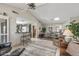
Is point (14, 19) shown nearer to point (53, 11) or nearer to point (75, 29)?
point (53, 11)

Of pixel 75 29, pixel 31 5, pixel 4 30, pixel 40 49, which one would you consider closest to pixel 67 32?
pixel 75 29

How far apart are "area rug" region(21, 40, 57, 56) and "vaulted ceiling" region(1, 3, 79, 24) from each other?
1.32ft

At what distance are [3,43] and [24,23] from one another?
1.70 ft

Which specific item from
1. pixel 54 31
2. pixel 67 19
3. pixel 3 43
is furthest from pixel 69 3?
pixel 3 43

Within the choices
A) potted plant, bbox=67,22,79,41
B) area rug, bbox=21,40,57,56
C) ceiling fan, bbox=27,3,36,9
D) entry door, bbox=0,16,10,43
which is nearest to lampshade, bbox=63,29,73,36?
potted plant, bbox=67,22,79,41

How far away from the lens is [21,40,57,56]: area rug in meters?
2.02

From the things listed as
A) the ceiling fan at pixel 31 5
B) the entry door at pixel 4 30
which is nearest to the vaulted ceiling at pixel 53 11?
the ceiling fan at pixel 31 5

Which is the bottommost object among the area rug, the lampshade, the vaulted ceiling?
the area rug

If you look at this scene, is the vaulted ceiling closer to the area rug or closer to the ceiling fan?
the ceiling fan

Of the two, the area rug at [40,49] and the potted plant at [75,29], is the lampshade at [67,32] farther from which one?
the area rug at [40,49]

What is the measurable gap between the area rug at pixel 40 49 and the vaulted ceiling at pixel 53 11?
0.40 m

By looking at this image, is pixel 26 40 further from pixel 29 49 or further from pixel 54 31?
pixel 54 31

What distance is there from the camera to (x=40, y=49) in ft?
6.64

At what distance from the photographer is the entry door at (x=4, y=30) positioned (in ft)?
6.47
